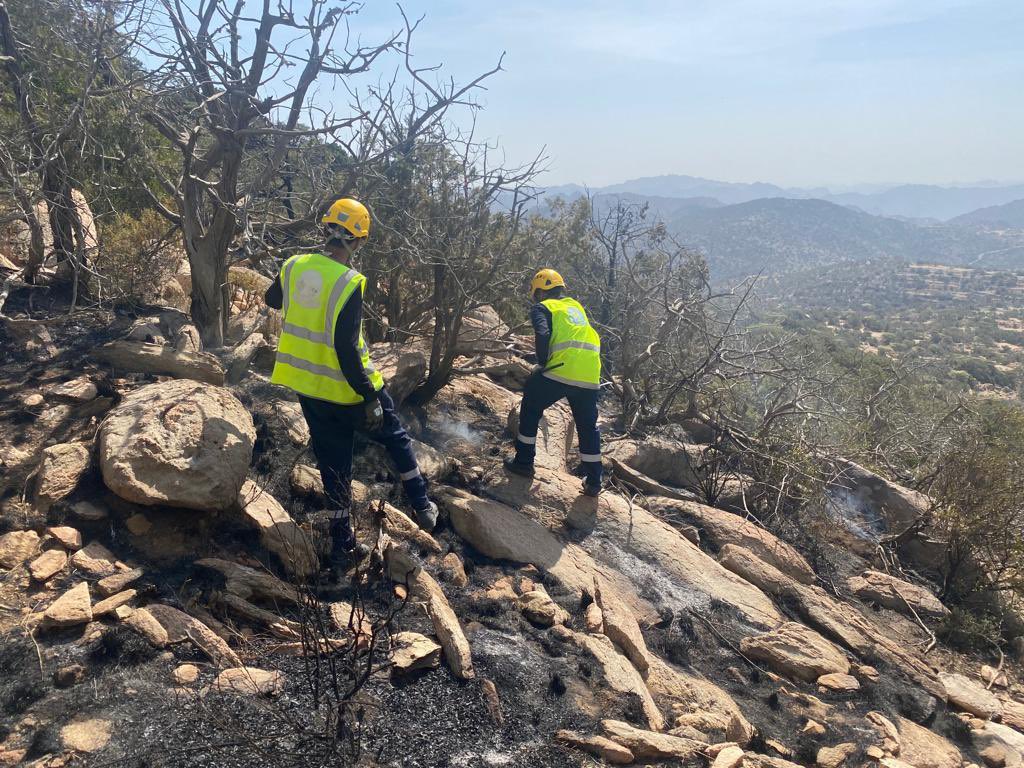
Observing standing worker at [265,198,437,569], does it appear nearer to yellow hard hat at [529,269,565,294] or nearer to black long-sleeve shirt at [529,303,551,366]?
black long-sleeve shirt at [529,303,551,366]

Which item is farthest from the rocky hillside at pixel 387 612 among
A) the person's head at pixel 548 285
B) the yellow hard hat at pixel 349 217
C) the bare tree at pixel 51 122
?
the person's head at pixel 548 285

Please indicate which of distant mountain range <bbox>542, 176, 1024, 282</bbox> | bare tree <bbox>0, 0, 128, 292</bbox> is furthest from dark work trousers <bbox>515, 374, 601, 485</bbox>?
distant mountain range <bbox>542, 176, 1024, 282</bbox>

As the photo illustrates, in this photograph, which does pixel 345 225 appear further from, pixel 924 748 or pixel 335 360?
pixel 924 748

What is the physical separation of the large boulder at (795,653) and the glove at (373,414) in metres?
2.72

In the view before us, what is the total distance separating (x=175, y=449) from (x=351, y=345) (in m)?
1.05

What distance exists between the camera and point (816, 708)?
3465 millimetres

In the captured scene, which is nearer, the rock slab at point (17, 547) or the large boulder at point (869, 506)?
the rock slab at point (17, 547)

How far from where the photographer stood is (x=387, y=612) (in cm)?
300

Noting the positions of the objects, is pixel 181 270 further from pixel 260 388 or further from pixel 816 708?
pixel 816 708

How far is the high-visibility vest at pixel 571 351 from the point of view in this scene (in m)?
4.66

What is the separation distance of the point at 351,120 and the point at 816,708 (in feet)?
15.6

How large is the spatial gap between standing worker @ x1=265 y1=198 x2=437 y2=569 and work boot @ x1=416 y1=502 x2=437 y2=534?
46 centimetres

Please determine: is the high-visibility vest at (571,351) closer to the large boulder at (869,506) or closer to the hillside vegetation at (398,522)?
the hillside vegetation at (398,522)

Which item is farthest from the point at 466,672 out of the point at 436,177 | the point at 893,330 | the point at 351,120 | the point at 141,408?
the point at 893,330
